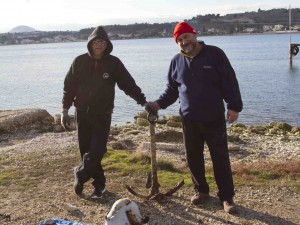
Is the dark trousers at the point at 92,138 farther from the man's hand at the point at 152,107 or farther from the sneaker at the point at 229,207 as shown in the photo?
the sneaker at the point at 229,207

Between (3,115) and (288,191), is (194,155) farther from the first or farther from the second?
(3,115)

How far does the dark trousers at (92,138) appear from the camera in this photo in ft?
20.9

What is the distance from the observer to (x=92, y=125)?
21.3ft

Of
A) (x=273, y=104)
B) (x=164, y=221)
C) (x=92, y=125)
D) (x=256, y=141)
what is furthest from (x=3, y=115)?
(x=273, y=104)

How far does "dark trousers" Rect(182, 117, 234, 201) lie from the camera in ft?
19.2

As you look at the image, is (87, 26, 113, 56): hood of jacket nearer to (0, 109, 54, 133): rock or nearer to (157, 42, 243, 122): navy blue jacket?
(157, 42, 243, 122): navy blue jacket

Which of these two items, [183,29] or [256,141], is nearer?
[183,29]

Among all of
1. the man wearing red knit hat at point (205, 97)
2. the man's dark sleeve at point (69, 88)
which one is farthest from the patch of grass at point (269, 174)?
the man's dark sleeve at point (69, 88)

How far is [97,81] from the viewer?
6.31 meters

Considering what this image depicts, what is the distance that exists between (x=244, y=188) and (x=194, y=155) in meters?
1.27

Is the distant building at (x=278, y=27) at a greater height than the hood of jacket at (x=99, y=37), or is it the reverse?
the hood of jacket at (x=99, y=37)

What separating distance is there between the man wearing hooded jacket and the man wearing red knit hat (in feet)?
2.14

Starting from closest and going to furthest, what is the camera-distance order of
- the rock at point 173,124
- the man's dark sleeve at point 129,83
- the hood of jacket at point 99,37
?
1. the hood of jacket at point 99,37
2. the man's dark sleeve at point 129,83
3. the rock at point 173,124

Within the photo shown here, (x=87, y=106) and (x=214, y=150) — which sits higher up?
(x=87, y=106)
